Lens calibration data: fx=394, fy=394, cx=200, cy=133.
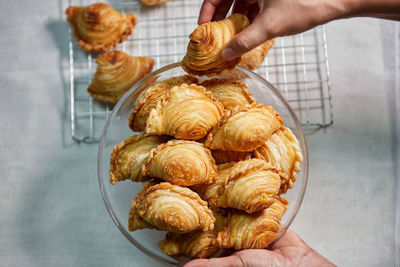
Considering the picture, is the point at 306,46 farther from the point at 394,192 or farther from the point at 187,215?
the point at 187,215

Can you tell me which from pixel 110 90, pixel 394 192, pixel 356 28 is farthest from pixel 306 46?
pixel 110 90

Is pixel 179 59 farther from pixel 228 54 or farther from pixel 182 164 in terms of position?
pixel 182 164

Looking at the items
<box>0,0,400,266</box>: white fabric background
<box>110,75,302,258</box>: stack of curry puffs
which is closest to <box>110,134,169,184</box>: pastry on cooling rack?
<box>110,75,302,258</box>: stack of curry puffs

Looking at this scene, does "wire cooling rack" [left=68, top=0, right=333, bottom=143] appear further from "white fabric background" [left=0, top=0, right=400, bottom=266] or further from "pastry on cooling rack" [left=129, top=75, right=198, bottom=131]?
"pastry on cooling rack" [left=129, top=75, right=198, bottom=131]

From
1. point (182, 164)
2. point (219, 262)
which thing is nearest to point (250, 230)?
point (219, 262)

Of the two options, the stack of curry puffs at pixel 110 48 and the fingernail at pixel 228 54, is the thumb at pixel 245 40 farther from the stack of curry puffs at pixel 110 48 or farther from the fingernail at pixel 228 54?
the stack of curry puffs at pixel 110 48

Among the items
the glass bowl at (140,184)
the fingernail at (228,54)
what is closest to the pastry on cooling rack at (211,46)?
the fingernail at (228,54)
